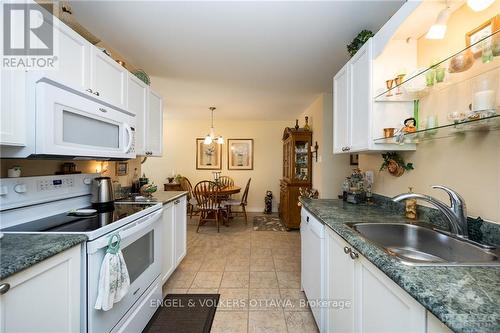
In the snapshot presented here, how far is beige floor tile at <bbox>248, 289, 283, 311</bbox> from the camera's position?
1940 millimetres

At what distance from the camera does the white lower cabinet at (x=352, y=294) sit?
28.1 inches

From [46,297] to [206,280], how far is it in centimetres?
168

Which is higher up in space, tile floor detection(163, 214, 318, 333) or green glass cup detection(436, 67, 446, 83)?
green glass cup detection(436, 67, 446, 83)

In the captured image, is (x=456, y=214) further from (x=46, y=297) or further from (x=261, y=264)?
(x=261, y=264)

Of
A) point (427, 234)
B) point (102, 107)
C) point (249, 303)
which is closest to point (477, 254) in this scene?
point (427, 234)

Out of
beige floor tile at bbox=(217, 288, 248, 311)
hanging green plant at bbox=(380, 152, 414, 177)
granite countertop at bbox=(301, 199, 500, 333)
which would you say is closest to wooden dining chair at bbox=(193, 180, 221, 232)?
beige floor tile at bbox=(217, 288, 248, 311)

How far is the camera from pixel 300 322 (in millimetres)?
1767

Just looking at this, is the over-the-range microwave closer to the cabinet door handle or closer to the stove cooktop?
the stove cooktop

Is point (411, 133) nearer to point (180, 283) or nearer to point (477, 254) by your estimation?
point (477, 254)

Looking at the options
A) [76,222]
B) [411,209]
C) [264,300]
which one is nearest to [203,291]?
[264,300]

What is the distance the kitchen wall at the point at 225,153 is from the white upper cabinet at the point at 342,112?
379 cm

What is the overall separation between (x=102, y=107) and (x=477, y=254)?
2192 mm

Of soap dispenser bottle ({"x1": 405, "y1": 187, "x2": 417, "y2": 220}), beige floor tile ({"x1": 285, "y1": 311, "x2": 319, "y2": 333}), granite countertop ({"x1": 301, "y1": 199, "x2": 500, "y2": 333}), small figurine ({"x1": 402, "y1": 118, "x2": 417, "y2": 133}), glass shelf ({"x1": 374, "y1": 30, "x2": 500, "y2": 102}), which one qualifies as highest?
glass shelf ({"x1": 374, "y1": 30, "x2": 500, "y2": 102})

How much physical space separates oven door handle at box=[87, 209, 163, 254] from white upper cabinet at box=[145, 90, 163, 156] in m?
0.93
